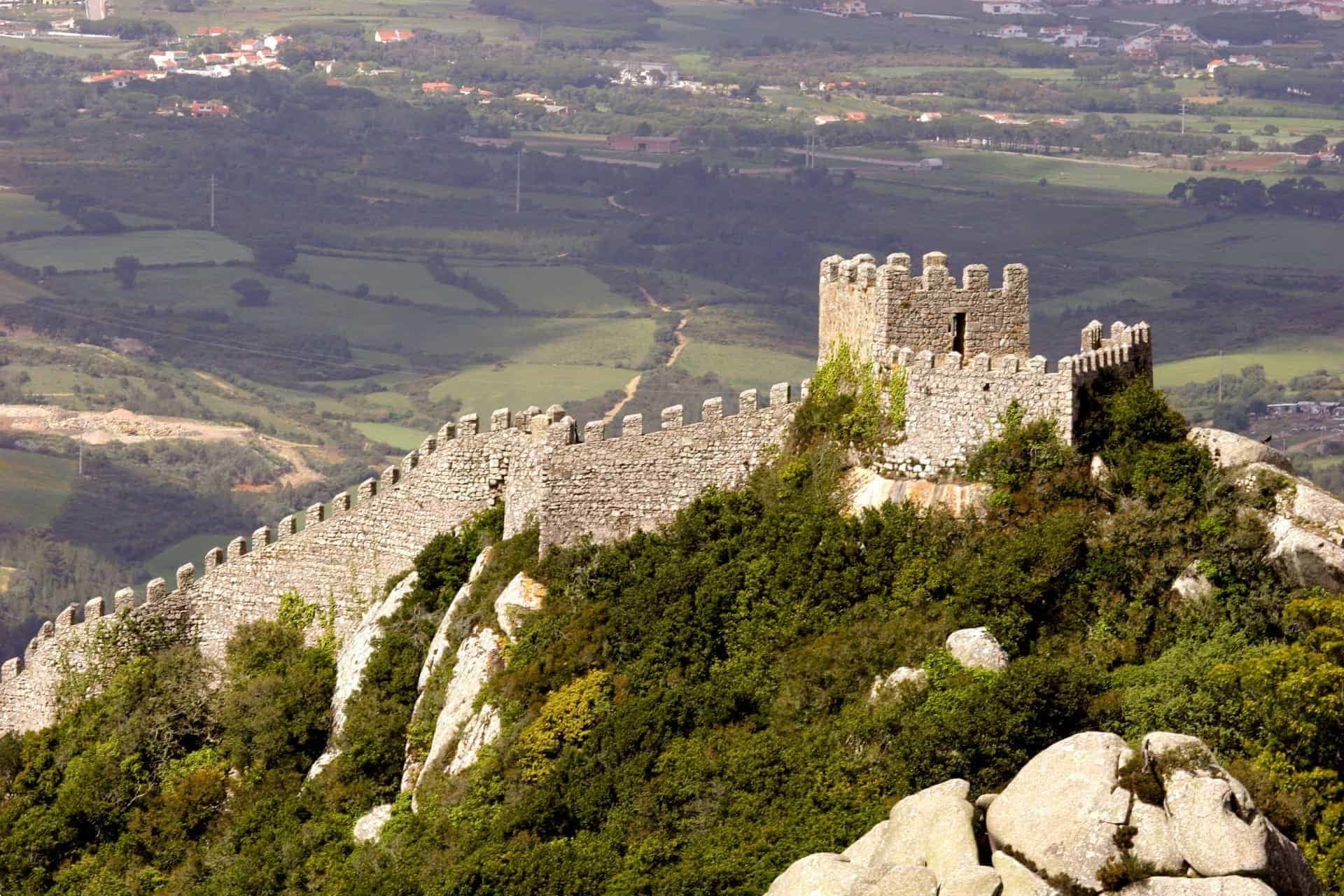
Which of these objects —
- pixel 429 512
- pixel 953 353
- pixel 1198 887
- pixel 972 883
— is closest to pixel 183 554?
pixel 429 512

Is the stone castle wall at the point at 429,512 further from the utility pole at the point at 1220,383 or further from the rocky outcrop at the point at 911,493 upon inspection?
the utility pole at the point at 1220,383

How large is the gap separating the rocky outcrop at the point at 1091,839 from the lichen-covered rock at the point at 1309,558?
7.40m

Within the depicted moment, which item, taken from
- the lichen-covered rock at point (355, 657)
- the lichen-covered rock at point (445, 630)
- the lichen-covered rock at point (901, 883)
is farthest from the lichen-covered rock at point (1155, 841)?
the lichen-covered rock at point (355, 657)

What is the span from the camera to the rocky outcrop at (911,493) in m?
48.4

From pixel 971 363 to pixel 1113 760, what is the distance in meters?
12.7

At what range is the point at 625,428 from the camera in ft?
168

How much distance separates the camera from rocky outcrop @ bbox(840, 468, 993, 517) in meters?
48.4

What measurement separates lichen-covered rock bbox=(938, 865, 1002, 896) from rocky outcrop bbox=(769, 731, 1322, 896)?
20 mm

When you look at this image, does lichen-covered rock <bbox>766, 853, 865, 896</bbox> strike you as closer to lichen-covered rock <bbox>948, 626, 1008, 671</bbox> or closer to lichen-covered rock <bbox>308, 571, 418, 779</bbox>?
lichen-covered rock <bbox>948, 626, 1008, 671</bbox>

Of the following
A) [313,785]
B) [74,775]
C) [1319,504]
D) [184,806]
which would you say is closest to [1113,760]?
[1319,504]

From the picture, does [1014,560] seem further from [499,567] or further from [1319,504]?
[499,567]

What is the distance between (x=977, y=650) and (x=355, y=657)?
50.5ft

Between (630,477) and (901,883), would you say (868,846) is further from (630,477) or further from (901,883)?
(630,477)

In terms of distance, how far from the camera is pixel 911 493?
4906cm
